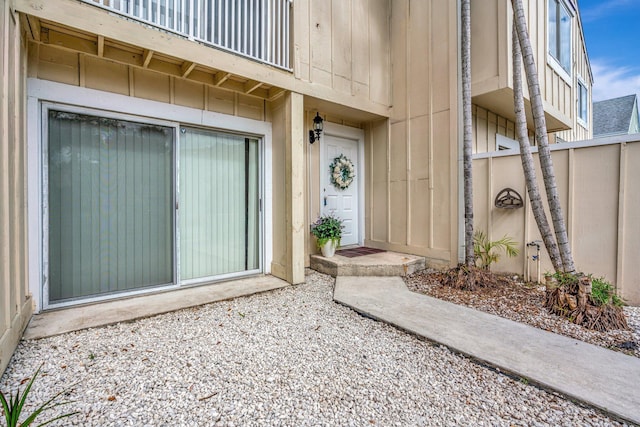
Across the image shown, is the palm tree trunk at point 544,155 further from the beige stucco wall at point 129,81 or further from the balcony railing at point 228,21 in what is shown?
the beige stucco wall at point 129,81

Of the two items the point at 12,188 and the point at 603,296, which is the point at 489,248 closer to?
the point at 603,296

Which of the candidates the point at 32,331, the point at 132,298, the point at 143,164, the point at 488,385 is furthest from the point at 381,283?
the point at 32,331

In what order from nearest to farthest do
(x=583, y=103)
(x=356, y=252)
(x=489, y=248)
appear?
(x=489, y=248) → (x=356, y=252) → (x=583, y=103)

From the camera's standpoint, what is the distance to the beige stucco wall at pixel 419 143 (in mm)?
4477

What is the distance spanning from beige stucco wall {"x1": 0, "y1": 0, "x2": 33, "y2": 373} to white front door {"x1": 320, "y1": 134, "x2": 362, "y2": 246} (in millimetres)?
3660

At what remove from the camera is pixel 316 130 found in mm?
4809

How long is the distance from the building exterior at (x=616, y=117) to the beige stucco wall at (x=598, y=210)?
39.2 ft

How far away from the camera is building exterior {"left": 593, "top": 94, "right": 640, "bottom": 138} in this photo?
39.4 feet

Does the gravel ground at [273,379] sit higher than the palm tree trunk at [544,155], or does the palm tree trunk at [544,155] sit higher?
the palm tree trunk at [544,155]

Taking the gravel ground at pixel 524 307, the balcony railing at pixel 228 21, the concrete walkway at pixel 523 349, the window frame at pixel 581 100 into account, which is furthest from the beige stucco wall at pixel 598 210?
the window frame at pixel 581 100

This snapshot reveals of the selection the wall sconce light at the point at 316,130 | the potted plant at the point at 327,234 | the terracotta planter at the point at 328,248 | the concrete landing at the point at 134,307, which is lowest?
the concrete landing at the point at 134,307

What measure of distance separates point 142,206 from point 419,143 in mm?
4126

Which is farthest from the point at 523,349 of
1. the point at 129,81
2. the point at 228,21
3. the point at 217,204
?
the point at 129,81

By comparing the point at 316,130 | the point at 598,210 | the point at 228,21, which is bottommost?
the point at 598,210
